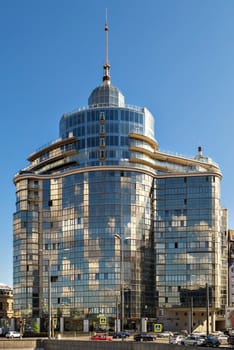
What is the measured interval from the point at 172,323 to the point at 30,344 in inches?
3124

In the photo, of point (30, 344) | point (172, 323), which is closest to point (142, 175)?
point (172, 323)

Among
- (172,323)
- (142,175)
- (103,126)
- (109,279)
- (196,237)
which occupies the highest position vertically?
(103,126)

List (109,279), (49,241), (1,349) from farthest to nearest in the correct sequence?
(49,241) → (109,279) → (1,349)

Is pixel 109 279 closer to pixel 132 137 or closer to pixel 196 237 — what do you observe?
pixel 196 237

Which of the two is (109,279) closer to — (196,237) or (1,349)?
(196,237)

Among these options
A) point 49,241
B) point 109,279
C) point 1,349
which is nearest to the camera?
point 1,349

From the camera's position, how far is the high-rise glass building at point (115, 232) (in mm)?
162250

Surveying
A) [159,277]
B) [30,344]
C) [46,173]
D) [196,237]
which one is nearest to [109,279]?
[159,277]

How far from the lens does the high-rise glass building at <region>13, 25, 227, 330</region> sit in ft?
532

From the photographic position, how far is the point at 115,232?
162m

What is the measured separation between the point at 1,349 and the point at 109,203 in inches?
3016

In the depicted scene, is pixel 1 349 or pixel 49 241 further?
pixel 49 241

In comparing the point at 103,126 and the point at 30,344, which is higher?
the point at 103,126

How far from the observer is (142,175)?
16900 centimetres
